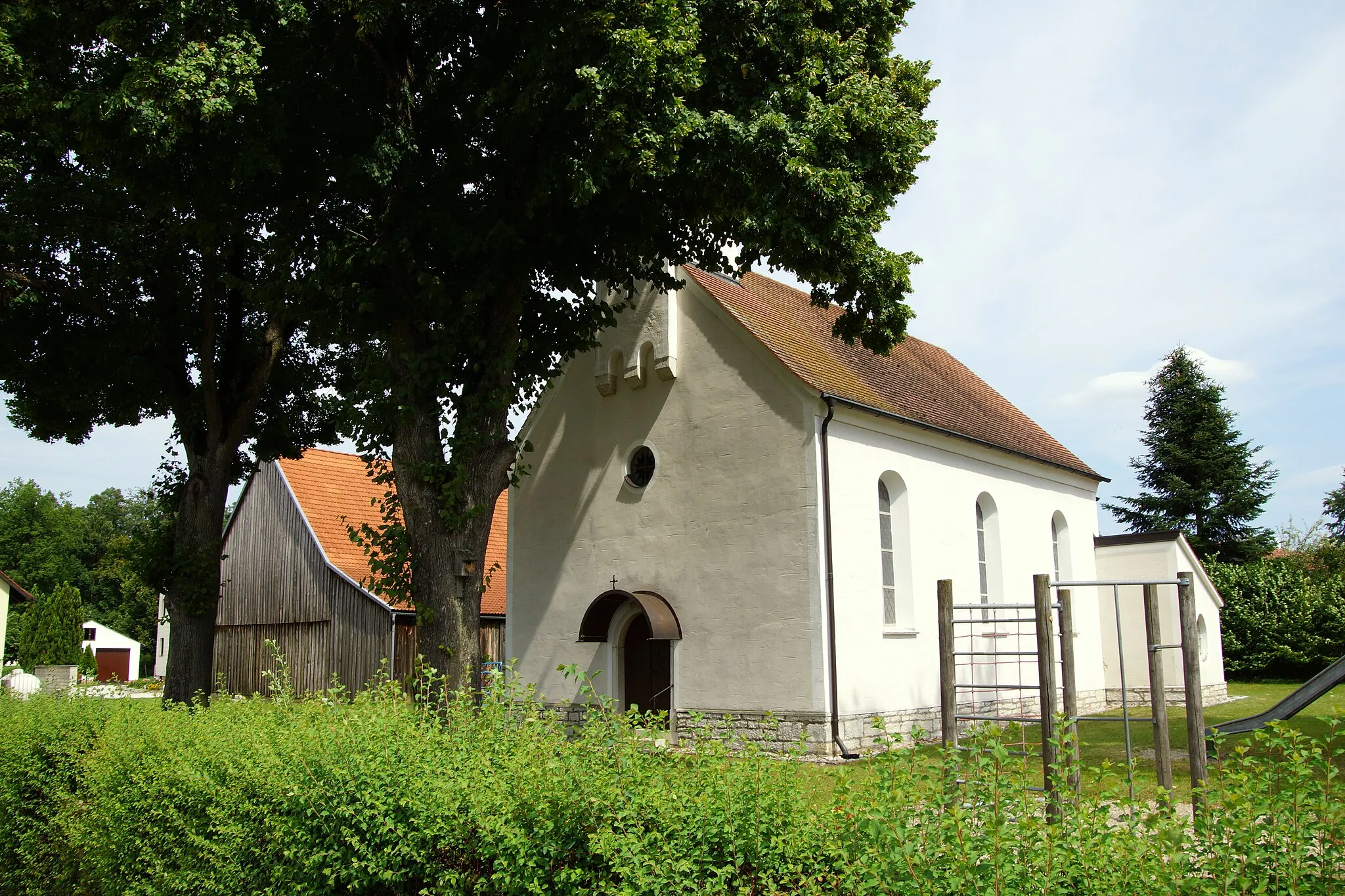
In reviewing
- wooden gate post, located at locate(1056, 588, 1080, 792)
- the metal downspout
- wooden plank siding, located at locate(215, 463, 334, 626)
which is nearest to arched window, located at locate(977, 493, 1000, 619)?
the metal downspout

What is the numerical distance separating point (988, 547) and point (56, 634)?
131 feet

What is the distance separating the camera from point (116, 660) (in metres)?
64.6

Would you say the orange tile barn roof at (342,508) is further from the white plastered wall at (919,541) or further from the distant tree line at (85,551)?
the distant tree line at (85,551)

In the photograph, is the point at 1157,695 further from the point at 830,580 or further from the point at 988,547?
the point at 988,547

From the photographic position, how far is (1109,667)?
24.2 m

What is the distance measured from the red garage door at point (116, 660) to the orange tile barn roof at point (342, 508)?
1671 inches

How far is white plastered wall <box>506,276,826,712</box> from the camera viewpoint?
51.7ft

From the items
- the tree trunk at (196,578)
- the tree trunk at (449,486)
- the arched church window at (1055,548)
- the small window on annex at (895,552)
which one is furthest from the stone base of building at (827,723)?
the tree trunk at (196,578)

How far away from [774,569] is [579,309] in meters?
5.37

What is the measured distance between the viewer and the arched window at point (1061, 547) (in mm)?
22975

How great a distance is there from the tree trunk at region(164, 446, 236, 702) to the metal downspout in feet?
31.5

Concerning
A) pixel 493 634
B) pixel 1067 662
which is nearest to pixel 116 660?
pixel 493 634

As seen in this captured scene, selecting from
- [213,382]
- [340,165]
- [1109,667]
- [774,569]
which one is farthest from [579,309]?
[1109,667]

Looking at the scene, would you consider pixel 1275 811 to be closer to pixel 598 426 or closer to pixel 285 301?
pixel 285 301
